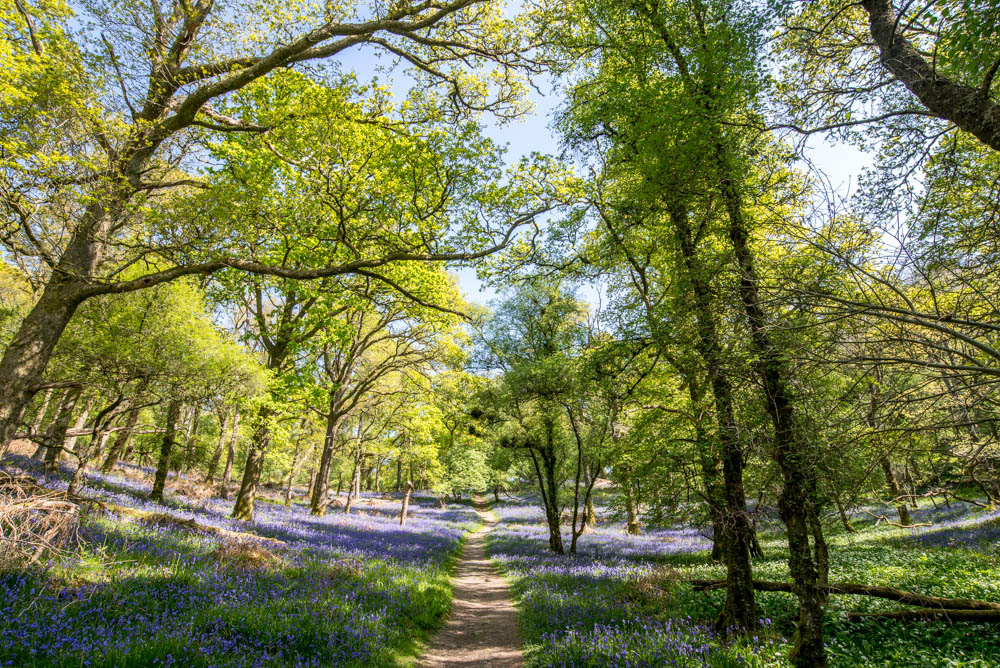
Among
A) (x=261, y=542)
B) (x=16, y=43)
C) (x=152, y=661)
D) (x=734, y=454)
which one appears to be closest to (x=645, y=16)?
(x=734, y=454)

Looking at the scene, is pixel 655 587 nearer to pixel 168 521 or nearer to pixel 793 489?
pixel 793 489

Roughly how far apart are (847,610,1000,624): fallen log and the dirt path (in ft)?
17.7

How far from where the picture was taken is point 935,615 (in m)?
5.57

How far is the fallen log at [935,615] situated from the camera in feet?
17.7

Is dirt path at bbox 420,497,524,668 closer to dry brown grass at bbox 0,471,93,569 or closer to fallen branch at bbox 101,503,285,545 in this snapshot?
dry brown grass at bbox 0,471,93,569

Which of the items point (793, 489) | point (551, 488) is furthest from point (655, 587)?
point (551, 488)

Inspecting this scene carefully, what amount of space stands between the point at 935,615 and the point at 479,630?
7.79 meters

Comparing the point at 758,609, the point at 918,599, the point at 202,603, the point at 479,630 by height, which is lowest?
the point at 479,630

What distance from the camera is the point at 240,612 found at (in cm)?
559

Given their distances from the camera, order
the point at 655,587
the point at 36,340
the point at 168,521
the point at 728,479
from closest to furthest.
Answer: the point at 36,340
the point at 728,479
the point at 655,587
the point at 168,521

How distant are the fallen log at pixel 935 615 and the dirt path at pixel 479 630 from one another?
540 centimetres

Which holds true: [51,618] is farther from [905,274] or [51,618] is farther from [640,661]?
[905,274]

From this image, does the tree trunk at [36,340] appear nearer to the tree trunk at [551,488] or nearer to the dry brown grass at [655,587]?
the dry brown grass at [655,587]

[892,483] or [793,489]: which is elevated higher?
[892,483]
